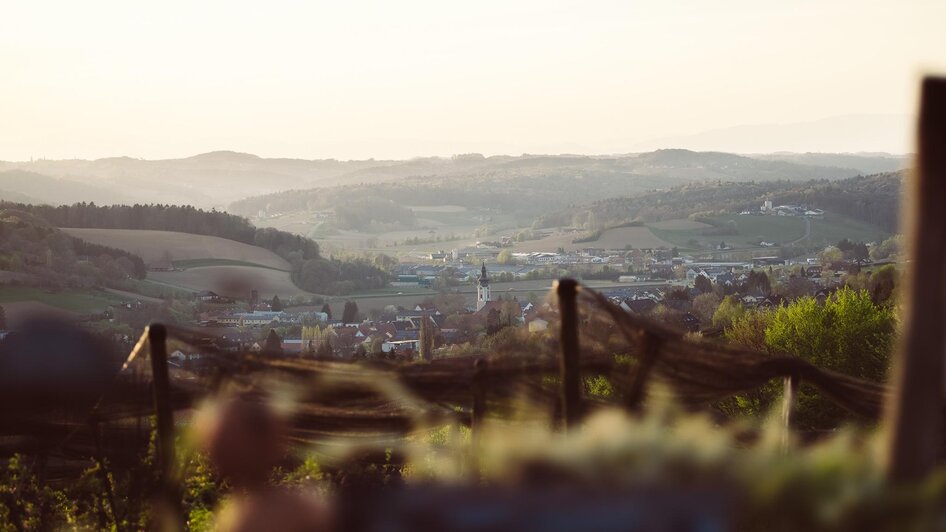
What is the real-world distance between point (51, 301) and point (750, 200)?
293 feet

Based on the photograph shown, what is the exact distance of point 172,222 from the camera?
298 feet

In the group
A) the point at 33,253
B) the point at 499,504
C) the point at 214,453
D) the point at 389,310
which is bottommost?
the point at 389,310

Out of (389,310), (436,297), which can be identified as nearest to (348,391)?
(389,310)

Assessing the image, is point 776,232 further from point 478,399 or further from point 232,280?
point 478,399

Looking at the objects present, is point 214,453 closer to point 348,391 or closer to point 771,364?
point 348,391

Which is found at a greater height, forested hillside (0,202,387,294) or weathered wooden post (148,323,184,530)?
weathered wooden post (148,323,184,530)

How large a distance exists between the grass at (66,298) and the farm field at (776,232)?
2380 inches

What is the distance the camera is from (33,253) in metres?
69.7

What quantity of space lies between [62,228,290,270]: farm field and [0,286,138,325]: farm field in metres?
15.4

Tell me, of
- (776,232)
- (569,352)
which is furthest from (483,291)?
(569,352)

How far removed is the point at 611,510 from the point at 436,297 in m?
77.2

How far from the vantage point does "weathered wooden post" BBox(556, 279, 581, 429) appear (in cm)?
483

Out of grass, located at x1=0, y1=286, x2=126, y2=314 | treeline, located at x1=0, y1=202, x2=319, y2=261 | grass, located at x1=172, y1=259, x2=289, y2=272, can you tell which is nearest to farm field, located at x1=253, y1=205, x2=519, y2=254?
treeline, located at x1=0, y1=202, x2=319, y2=261

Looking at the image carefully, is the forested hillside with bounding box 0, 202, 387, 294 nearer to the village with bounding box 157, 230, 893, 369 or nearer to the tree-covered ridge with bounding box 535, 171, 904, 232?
the village with bounding box 157, 230, 893, 369
